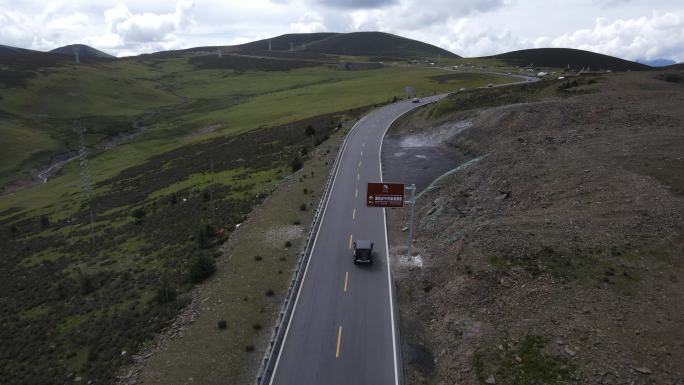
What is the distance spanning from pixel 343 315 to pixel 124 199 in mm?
49097

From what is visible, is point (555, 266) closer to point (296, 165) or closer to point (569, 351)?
point (569, 351)

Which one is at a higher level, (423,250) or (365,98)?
(365,98)

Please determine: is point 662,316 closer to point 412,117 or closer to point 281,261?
point 281,261

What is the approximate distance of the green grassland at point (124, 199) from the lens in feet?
92.1

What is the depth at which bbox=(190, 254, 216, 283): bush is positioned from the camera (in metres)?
30.4

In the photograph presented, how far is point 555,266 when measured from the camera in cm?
2294

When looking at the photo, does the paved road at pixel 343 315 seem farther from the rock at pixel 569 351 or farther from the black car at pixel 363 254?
the rock at pixel 569 351

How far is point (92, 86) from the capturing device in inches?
6014

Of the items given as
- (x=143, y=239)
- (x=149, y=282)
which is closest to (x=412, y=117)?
(x=143, y=239)

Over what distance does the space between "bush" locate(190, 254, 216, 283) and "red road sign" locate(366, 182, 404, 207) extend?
12.8m

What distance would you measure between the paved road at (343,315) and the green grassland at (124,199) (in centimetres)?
301

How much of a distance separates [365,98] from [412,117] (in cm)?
3792

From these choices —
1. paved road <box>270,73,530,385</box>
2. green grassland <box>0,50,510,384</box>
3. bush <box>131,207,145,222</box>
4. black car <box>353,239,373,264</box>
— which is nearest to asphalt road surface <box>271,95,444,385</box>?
paved road <box>270,73,530,385</box>

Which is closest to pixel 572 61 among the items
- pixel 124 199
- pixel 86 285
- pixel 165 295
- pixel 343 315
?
pixel 124 199
